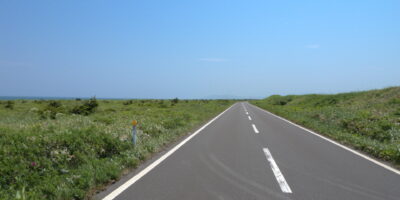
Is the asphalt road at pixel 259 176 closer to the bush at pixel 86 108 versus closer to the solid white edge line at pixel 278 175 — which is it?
the solid white edge line at pixel 278 175

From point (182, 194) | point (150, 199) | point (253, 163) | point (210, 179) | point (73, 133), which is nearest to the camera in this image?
point (150, 199)

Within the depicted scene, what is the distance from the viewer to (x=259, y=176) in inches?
190

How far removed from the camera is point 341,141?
9.27 metres

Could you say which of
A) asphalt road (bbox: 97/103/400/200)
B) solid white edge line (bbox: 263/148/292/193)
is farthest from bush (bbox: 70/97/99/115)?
solid white edge line (bbox: 263/148/292/193)

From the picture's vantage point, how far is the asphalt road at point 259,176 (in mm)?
3922

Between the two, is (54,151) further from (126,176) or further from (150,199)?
(150,199)

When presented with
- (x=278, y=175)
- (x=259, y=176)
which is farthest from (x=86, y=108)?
(x=278, y=175)

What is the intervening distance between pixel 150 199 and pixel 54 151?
315 centimetres

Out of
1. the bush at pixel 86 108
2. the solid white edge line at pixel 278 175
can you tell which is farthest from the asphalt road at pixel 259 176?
the bush at pixel 86 108

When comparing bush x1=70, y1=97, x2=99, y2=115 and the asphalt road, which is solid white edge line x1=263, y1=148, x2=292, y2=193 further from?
bush x1=70, y1=97, x2=99, y2=115

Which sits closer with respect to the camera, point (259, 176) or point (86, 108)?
point (259, 176)

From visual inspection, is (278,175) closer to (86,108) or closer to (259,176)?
(259,176)

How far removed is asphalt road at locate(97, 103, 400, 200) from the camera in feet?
12.9

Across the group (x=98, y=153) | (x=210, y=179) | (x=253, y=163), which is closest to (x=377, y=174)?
(x=253, y=163)
